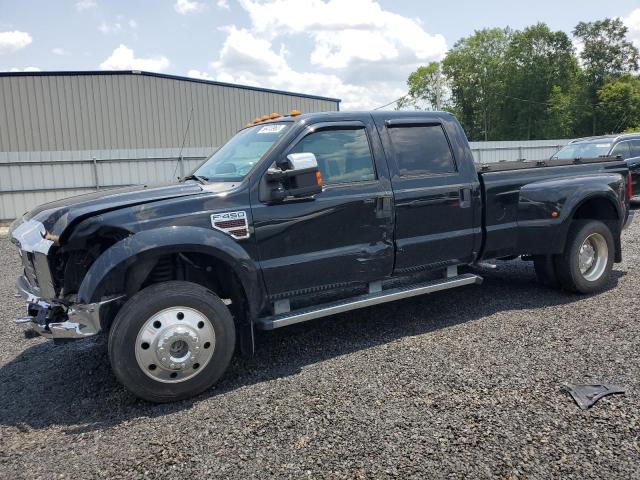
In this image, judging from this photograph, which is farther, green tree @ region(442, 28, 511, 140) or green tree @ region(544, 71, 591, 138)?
green tree @ region(442, 28, 511, 140)

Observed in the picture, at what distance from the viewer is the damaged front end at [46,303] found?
354 centimetres

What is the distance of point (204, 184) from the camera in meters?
4.36

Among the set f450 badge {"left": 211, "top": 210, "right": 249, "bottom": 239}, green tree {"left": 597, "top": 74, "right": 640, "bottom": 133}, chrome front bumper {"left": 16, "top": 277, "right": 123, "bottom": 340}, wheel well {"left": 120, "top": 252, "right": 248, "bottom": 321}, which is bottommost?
chrome front bumper {"left": 16, "top": 277, "right": 123, "bottom": 340}

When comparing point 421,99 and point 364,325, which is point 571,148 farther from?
point 421,99

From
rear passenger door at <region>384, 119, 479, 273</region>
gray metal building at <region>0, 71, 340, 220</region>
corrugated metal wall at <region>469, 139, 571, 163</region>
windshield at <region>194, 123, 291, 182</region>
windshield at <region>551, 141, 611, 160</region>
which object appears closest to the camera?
windshield at <region>194, 123, 291, 182</region>

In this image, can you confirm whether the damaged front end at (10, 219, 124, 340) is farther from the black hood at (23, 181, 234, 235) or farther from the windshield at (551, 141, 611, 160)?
the windshield at (551, 141, 611, 160)

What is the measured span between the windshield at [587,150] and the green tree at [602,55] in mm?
51027

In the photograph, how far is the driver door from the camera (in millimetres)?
4117

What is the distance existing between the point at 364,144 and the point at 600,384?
2.57 m

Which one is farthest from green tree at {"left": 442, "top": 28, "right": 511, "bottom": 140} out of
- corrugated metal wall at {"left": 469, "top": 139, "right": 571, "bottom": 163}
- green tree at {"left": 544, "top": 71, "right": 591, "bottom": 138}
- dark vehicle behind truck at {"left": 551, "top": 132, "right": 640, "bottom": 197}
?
dark vehicle behind truck at {"left": 551, "top": 132, "right": 640, "bottom": 197}

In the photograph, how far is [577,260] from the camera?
18.9 feet

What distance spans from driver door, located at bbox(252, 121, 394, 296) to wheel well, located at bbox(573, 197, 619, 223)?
2.72 meters

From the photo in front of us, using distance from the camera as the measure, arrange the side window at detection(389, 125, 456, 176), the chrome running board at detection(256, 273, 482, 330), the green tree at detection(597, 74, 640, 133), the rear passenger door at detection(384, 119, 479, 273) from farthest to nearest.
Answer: the green tree at detection(597, 74, 640, 133) → the side window at detection(389, 125, 456, 176) → the rear passenger door at detection(384, 119, 479, 273) → the chrome running board at detection(256, 273, 482, 330)

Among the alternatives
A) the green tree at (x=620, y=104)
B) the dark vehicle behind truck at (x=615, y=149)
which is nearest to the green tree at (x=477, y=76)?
the green tree at (x=620, y=104)
